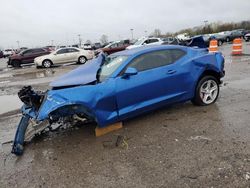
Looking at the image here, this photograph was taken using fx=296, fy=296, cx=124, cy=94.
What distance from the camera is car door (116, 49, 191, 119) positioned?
5.55 meters

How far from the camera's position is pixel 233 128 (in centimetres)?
536

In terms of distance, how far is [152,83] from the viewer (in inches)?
230

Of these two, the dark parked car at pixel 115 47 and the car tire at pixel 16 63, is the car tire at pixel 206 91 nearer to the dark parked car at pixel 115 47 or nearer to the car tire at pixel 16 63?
the dark parked car at pixel 115 47

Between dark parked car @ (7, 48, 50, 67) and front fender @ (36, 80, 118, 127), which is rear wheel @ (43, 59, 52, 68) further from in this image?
front fender @ (36, 80, 118, 127)

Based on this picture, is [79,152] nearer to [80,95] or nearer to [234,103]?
[80,95]

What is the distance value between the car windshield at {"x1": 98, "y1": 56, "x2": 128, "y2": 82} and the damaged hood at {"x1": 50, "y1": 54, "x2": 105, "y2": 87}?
0.12 m

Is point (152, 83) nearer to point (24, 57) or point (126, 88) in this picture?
point (126, 88)

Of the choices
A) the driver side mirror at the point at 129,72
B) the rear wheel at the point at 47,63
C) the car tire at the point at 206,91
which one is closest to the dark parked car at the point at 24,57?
the rear wheel at the point at 47,63

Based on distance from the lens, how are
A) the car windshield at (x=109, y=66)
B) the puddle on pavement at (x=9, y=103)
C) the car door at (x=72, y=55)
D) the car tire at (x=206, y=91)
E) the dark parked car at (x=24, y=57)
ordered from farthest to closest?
the dark parked car at (x=24, y=57) → the car door at (x=72, y=55) → the puddle on pavement at (x=9, y=103) → the car tire at (x=206, y=91) → the car windshield at (x=109, y=66)

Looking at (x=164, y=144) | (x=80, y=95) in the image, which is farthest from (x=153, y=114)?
(x=80, y=95)

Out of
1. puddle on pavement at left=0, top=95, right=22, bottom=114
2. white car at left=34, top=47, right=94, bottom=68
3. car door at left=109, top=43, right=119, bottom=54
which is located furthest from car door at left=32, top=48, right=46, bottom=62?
puddle on pavement at left=0, top=95, right=22, bottom=114

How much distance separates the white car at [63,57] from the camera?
80.2 feet

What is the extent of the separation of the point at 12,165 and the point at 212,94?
462 cm

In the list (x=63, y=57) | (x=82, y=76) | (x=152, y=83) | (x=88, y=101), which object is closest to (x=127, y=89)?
(x=152, y=83)
